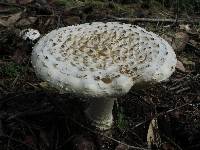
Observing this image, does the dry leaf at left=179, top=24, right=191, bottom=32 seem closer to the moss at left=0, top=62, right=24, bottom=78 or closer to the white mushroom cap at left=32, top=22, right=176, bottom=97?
the white mushroom cap at left=32, top=22, right=176, bottom=97

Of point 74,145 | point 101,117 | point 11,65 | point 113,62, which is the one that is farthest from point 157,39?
point 11,65

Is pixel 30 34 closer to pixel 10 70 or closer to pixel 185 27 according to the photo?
pixel 10 70

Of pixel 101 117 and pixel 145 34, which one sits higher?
pixel 145 34

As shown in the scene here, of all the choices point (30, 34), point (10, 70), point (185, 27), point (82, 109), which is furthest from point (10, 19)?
point (185, 27)

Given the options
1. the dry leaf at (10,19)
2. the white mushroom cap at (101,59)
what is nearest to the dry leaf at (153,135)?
the white mushroom cap at (101,59)

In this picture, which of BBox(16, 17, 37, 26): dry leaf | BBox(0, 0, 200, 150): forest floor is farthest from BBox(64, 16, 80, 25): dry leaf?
BBox(16, 17, 37, 26): dry leaf

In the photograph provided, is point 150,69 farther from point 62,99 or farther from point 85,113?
point 62,99
